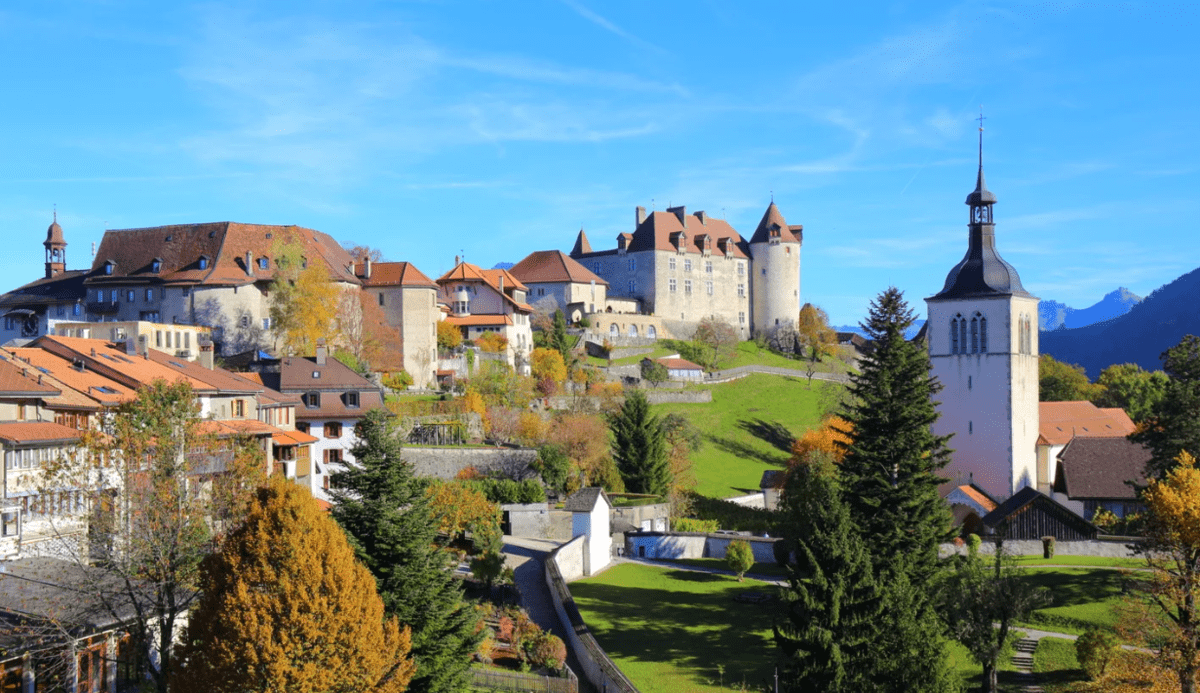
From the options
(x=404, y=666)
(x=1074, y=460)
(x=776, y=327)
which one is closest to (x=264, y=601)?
(x=404, y=666)

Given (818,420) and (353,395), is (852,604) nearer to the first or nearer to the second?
(353,395)

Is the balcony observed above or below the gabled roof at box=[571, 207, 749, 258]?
below

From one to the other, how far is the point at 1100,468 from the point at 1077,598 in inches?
724

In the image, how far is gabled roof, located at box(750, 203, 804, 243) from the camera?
117875 mm

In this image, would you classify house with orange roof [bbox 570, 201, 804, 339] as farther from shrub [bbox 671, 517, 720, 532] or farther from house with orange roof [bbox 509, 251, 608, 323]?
shrub [bbox 671, 517, 720, 532]

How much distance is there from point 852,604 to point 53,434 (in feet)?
73.6

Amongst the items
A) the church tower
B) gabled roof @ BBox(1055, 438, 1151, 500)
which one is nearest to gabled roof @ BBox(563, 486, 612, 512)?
the church tower

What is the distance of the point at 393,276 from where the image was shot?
73.8 meters

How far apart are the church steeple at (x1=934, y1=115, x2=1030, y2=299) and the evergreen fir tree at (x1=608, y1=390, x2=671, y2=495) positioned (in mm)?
17477

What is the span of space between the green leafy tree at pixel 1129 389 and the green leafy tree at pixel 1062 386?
1086mm

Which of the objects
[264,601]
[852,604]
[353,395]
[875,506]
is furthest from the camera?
[353,395]

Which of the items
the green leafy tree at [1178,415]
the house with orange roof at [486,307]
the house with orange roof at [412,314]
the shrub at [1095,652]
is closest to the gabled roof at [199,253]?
the house with orange roof at [412,314]

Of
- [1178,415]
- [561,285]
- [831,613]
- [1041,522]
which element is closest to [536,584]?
[831,613]

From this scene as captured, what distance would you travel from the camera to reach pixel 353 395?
50969 millimetres
